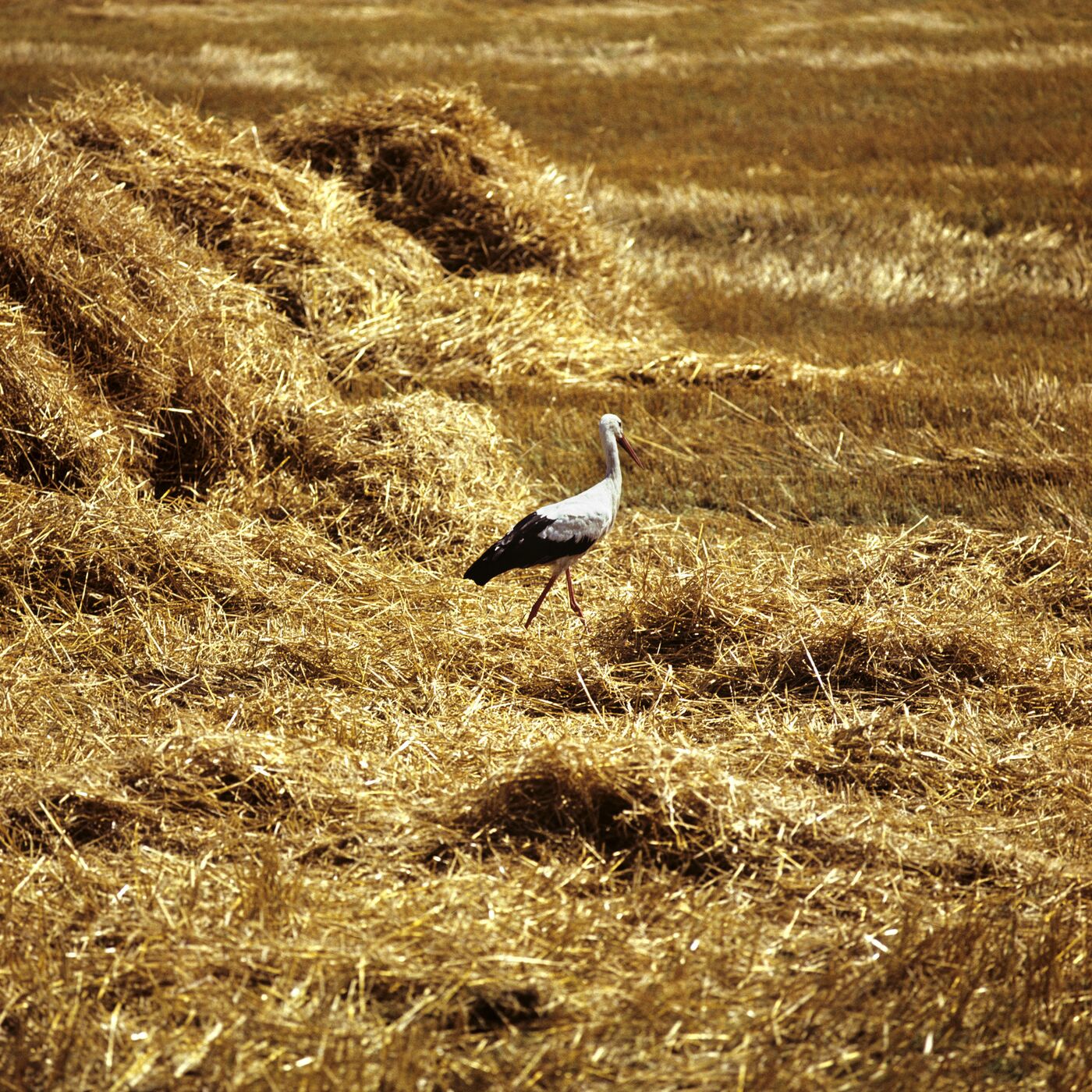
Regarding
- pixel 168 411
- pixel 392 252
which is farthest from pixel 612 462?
pixel 392 252

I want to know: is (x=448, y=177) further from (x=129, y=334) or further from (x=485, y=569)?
(x=485, y=569)

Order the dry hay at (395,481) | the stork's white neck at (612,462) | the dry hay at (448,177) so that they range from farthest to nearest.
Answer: the dry hay at (448,177)
the dry hay at (395,481)
the stork's white neck at (612,462)

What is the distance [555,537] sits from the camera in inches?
224

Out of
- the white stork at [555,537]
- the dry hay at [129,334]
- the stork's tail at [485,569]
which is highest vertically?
the dry hay at [129,334]

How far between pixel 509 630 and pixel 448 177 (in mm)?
6172

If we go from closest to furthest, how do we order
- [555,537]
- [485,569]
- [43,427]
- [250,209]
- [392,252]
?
[555,537]
[485,569]
[43,427]
[250,209]
[392,252]

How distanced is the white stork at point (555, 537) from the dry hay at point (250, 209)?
4.22 m

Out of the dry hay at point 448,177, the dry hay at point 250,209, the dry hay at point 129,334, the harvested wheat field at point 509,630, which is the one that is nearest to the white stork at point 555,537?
the harvested wheat field at point 509,630

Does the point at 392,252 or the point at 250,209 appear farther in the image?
the point at 392,252

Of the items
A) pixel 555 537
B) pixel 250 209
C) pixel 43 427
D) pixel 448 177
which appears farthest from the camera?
pixel 448 177

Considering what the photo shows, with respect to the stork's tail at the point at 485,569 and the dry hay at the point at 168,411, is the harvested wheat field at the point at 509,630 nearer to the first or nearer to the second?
the dry hay at the point at 168,411

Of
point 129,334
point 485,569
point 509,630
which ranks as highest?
point 129,334

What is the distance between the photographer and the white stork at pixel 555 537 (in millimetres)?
5688

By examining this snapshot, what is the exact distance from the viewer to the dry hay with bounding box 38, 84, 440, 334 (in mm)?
9383
